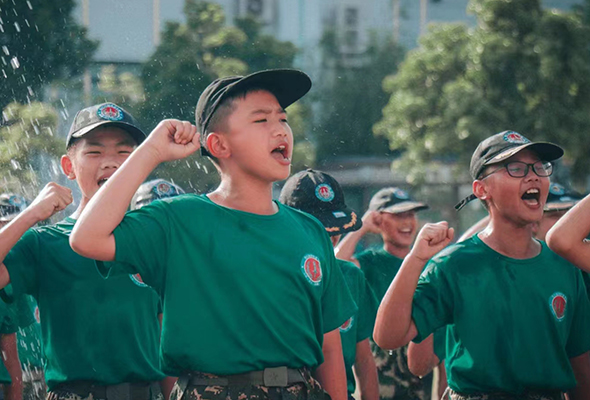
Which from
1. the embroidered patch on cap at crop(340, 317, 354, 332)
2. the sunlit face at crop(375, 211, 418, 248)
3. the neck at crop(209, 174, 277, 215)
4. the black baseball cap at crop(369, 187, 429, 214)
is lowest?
the sunlit face at crop(375, 211, 418, 248)

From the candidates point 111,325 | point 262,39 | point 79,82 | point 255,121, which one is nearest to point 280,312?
point 255,121

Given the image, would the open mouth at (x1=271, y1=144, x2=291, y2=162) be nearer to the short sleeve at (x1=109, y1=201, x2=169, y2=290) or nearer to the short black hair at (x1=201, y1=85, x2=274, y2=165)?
the short black hair at (x1=201, y1=85, x2=274, y2=165)

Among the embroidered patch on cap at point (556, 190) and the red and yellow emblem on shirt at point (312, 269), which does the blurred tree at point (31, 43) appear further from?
the red and yellow emblem on shirt at point (312, 269)

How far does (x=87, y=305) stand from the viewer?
161 inches

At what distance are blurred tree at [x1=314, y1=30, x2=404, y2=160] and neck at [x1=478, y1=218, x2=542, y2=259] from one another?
2568 centimetres

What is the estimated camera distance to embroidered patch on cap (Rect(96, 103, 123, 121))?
4191mm

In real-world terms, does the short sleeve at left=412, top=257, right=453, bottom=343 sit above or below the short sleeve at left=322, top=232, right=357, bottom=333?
below

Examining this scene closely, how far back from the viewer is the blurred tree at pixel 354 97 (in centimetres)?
3045

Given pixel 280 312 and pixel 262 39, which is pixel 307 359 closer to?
pixel 280 312

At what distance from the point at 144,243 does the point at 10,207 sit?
3889 millimetres

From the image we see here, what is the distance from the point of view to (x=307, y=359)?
3.33 m

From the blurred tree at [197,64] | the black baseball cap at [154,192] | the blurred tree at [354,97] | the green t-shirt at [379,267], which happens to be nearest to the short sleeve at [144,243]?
the black baseball cap at [154,192]

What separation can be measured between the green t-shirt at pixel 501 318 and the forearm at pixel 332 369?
1.87 ft

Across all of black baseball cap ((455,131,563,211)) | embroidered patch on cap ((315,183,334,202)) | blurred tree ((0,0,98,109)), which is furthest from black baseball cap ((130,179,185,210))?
blurred tree ((0,0,98,109))
